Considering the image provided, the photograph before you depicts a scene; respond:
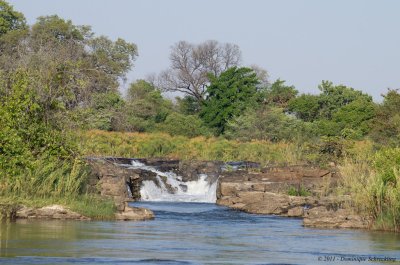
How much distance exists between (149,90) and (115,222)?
5551cm

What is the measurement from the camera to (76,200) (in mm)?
Result: 30547

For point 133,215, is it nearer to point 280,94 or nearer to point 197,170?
point 197,170

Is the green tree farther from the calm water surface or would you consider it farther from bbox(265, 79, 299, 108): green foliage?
the calm water surface

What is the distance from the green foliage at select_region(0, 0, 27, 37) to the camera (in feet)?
273

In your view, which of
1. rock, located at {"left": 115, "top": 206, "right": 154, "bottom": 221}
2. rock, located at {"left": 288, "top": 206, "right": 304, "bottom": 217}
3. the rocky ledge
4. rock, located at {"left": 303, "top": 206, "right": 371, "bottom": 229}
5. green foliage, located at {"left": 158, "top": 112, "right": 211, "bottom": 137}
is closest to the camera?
rock, located at {"left": 303, "top": 206, "right": 371, "bottom": 229}

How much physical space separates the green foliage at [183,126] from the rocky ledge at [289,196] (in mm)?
21607

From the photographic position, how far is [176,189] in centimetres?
4425

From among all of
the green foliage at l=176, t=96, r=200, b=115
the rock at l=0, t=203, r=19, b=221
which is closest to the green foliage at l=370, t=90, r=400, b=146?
the rock at l=0, t=203, r=19, b=221

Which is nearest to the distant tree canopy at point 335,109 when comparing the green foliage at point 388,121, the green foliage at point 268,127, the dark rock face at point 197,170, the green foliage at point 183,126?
the green foliage at point 268,127

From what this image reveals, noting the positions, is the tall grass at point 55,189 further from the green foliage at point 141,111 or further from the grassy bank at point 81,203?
the green foliage at point 141,111

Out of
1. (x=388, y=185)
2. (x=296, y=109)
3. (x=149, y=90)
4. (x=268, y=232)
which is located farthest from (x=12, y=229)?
(x=149, y=90)

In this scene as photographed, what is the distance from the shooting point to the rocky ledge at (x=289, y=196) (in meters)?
30.3

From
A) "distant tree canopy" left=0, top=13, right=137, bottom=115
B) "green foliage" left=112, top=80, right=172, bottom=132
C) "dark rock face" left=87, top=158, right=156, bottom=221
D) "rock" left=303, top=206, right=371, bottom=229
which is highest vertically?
"distant tree canopy" left=0, top=13, right=137, bottom=115

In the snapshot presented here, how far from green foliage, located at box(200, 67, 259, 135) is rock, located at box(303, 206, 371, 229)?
3914 cm
